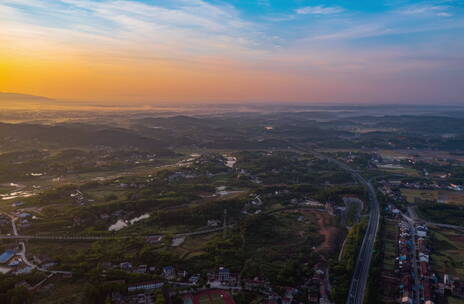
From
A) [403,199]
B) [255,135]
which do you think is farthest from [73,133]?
[403,199]

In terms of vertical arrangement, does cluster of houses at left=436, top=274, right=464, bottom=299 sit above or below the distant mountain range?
below

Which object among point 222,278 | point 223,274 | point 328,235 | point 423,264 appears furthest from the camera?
point 328,235

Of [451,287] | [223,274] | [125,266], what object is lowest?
[451,287]

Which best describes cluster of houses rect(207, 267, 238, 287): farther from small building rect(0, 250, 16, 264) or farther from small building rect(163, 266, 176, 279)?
small building rect(0, 250, 16, 264)

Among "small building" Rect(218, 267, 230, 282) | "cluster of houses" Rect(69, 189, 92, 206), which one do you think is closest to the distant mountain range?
"cluster of houses" Rect(69, 189, 92, 206)

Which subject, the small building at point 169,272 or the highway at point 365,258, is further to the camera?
the small building at point 169,272

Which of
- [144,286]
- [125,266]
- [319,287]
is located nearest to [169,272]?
[144,286]

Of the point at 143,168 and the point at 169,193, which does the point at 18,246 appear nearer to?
the point at 169,193

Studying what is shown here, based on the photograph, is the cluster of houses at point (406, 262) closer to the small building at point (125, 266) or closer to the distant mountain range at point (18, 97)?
the small building at point (125, 266)

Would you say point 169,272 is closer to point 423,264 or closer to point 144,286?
point 144,286

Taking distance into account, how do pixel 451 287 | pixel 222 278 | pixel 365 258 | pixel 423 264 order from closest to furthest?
pixel 222 278 → pixel 451 287 → pixel 423 264 → pixel 365 258

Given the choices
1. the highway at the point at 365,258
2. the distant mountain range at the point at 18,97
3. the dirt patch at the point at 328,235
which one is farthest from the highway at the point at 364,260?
the distant mountain range at the point at 18,97

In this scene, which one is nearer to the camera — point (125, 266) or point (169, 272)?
point (169, 272)
